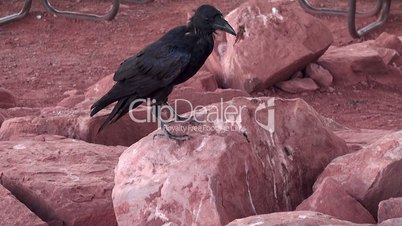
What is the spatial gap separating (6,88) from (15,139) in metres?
2.98

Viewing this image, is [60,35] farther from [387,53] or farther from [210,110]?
[210,110]

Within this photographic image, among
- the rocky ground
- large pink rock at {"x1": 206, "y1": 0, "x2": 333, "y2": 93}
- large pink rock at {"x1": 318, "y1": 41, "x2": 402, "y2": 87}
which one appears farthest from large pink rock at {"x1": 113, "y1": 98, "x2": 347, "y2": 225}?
large pink rock at {"x1": 318, "y1": 41, "x2": 402, "y2": 87}

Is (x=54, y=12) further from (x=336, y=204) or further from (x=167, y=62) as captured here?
(x=336, y=204)

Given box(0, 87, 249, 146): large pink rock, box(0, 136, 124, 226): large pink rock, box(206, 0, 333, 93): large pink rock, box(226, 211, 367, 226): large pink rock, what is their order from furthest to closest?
box(206, 0, 333, 93): large pink rock → box(0, 87, 249, 146): large pink rock → box(0, 136, 124, 226): large pink rock → box(226, 211, 367, 226): large pink rock

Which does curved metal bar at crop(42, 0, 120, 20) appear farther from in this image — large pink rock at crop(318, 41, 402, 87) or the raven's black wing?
the raven's black wing

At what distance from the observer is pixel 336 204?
338cm

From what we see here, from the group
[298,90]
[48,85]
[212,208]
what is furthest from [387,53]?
[212,208]

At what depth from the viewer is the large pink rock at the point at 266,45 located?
645 cm

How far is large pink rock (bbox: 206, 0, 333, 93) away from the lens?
6.45 meters

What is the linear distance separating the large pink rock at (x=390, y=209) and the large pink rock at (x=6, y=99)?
169 inches

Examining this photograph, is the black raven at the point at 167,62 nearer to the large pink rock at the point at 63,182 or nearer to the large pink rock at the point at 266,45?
the large pink rock at the point at 63,182

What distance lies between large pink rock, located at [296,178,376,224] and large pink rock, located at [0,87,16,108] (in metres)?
3.98

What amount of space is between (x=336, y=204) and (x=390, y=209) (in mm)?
270

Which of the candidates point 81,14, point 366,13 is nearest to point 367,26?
point 366,13
